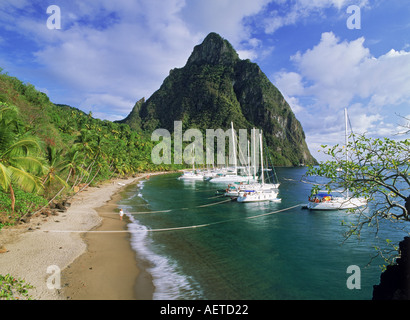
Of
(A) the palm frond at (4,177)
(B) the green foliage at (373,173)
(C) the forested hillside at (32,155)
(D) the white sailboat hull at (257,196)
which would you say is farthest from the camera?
(D) the white sailboat hull at (257,196)

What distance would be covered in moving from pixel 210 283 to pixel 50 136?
26.2 m

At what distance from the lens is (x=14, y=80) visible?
39.1 meters

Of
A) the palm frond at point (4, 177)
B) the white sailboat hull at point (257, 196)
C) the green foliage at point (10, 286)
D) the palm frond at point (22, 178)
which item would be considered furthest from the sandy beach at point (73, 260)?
the white sailboat hull at point (257, 196)

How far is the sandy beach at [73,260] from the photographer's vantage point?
12.5m

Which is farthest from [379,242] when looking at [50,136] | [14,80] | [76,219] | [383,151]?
[14,80]

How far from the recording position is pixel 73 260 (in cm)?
1570

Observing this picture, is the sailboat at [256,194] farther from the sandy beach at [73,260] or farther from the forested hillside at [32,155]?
the forested hillside at [32,155]

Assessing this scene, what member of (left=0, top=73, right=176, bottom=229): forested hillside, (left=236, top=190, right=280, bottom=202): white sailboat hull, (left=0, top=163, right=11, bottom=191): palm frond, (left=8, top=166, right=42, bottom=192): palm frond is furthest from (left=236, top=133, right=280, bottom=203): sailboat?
(left=0, top=163, right=11, bottom=191): palm frond

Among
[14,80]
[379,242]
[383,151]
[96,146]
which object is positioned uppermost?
[14,80]

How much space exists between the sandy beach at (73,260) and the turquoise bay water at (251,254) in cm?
→ 150

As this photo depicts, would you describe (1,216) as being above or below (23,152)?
below

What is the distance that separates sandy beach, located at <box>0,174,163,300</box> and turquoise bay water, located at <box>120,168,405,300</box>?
1.50 meters

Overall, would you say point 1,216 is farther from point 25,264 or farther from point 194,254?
point 194,254

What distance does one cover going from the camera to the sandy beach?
1246 centimetres
